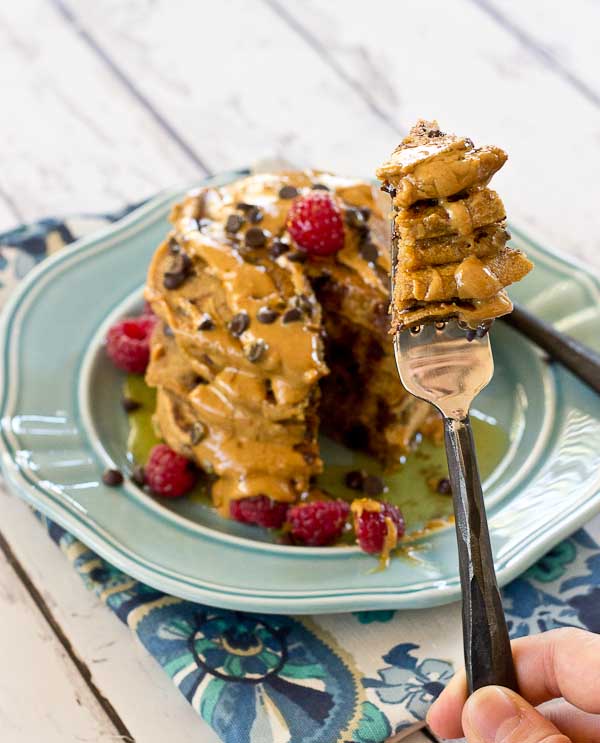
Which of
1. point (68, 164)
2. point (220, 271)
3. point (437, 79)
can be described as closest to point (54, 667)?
point (220, 271)

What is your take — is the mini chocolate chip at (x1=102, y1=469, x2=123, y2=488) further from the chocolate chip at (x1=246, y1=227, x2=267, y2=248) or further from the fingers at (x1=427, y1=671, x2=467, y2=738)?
the fingers at (x1=427, y1=671, x2=467, y2=738)

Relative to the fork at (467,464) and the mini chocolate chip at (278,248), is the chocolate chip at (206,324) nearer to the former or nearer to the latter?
the mini chocolate chip at (278,248)

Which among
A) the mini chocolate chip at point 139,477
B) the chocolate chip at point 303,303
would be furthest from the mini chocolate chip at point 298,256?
the mini chocolate chip at point 139,477

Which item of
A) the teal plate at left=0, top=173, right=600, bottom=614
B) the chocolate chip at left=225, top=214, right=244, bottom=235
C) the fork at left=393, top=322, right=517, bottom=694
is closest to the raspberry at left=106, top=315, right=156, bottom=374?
the teal plate at left=0, top=173, right=600, bottom=614

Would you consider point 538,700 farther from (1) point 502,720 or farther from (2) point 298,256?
(2) point 298,256

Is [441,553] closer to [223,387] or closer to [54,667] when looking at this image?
[223,387]

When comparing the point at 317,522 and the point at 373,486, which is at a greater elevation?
the point at 317,522

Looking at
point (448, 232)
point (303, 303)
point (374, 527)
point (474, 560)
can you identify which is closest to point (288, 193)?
point (303, 303)
